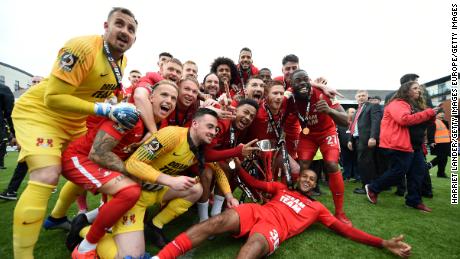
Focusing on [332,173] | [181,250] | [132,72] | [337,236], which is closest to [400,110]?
[332,173]

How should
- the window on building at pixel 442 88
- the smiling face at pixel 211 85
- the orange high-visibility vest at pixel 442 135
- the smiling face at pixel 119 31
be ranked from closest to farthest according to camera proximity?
the smiling face at pixel 119 31 < the smiling face at pixel 211 85 < the orange high-visibility vest at pixel 442 135 < the window on building at pixel 442 88

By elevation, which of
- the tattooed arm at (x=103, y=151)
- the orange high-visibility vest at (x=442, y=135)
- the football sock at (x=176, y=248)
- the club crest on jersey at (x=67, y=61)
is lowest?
the football sock at (x=176, y=248)

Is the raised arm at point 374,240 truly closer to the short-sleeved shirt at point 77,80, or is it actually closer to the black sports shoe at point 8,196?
the short-sleeved shirt at point 77,80

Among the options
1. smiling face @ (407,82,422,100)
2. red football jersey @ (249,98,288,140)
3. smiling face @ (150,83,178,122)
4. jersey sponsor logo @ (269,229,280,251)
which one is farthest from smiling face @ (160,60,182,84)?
smiling face @ (407,82,422,100)

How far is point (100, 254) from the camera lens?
97.0 inches

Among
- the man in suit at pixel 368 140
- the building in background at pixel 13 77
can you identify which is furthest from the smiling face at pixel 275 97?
the building in background at pixel 13 77

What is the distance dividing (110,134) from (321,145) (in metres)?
3.15

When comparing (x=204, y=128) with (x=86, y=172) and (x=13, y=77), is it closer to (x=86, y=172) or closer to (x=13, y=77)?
(x=86, y=172)

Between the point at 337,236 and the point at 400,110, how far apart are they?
9.68 feet

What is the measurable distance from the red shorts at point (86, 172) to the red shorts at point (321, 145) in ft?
9.63

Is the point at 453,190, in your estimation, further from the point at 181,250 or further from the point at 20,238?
Result: the point at 20,238

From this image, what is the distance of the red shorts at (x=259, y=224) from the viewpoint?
2713mm

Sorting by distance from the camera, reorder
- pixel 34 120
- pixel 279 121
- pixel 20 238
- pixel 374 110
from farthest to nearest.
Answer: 1. pixel 374 110
2. pixel 279 121
3. pixel 34 120
4. pixel 20 238

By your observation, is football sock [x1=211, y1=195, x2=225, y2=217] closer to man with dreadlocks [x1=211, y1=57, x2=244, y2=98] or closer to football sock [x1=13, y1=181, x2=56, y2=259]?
football sock [x1=13, y1=181, x2=56, y2=259]
